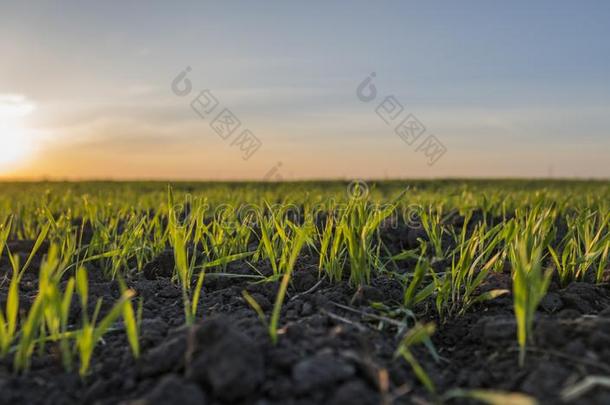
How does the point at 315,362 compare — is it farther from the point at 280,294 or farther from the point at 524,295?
the point at 524,295

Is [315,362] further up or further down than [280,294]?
further down

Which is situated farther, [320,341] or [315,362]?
[320,341]

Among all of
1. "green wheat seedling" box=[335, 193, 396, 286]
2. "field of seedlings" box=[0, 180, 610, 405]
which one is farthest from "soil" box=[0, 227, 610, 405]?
"green wheat seedling" box=[335, 193, 396, 286]

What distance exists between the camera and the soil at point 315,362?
1212 millimetres

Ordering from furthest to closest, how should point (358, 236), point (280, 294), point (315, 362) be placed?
1. point (358, 236)
2. point (280, 294)
3. point (315, 362)

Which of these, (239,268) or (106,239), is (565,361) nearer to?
(239,268)

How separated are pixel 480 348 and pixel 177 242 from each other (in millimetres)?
1043

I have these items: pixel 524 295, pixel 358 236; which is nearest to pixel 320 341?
pixel 524 295

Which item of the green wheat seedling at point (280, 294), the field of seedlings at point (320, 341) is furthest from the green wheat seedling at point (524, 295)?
the green wheat seedling at point (280, 294)

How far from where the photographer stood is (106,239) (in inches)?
108

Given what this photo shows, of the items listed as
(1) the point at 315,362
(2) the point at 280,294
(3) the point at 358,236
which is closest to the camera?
(1) the point at 315,362

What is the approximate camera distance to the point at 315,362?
49.4 inches

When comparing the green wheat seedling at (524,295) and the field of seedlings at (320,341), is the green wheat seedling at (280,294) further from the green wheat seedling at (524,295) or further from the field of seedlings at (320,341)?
the green wheat seedling at (524,295)

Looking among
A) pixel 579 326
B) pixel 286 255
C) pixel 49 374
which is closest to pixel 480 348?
pixel 579 326
